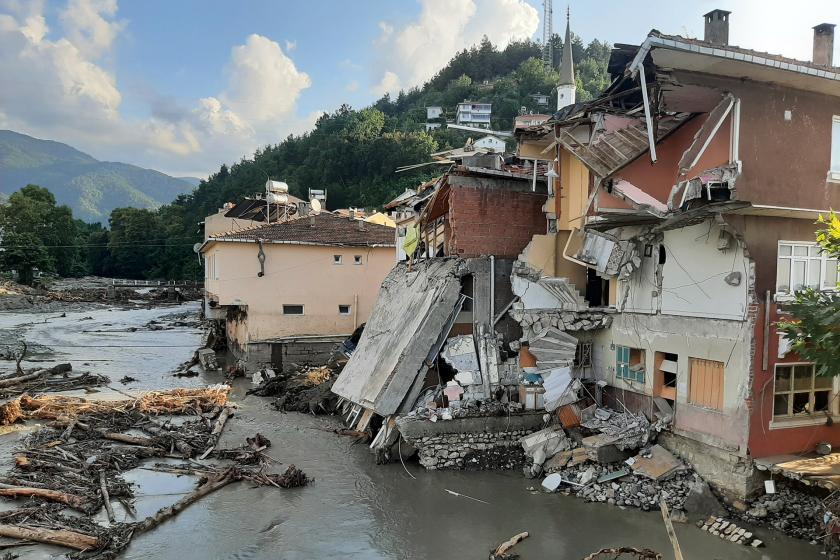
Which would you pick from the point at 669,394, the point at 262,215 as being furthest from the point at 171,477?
the point at 262,215

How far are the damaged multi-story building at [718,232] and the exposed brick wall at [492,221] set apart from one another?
3040 millimetres

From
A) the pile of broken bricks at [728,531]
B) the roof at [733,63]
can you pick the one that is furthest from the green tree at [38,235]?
the pile of broken bricks at [728,531]

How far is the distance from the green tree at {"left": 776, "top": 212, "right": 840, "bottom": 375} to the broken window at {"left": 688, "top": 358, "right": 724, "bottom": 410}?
2.47 m

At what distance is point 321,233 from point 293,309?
13.7 ft

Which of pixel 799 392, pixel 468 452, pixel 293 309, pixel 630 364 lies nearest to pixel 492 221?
pixel 630 364

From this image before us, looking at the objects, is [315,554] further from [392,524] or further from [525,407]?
[525,407]

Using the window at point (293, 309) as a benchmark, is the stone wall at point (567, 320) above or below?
above

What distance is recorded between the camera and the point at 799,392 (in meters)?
11.1

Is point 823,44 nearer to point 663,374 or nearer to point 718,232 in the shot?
point 718,232

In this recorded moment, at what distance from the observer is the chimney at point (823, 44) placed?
480 inches

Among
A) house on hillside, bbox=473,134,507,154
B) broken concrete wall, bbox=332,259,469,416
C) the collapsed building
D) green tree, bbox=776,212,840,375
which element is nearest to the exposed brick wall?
the collapsed building

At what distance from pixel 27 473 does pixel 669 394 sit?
49.8ft

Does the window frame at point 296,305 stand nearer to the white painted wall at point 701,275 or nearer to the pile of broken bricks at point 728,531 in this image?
the white painted wall at point 701,275

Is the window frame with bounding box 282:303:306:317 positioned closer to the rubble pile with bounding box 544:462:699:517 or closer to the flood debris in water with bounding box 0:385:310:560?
the flood debris in water with bounding box 0:385:310:560
